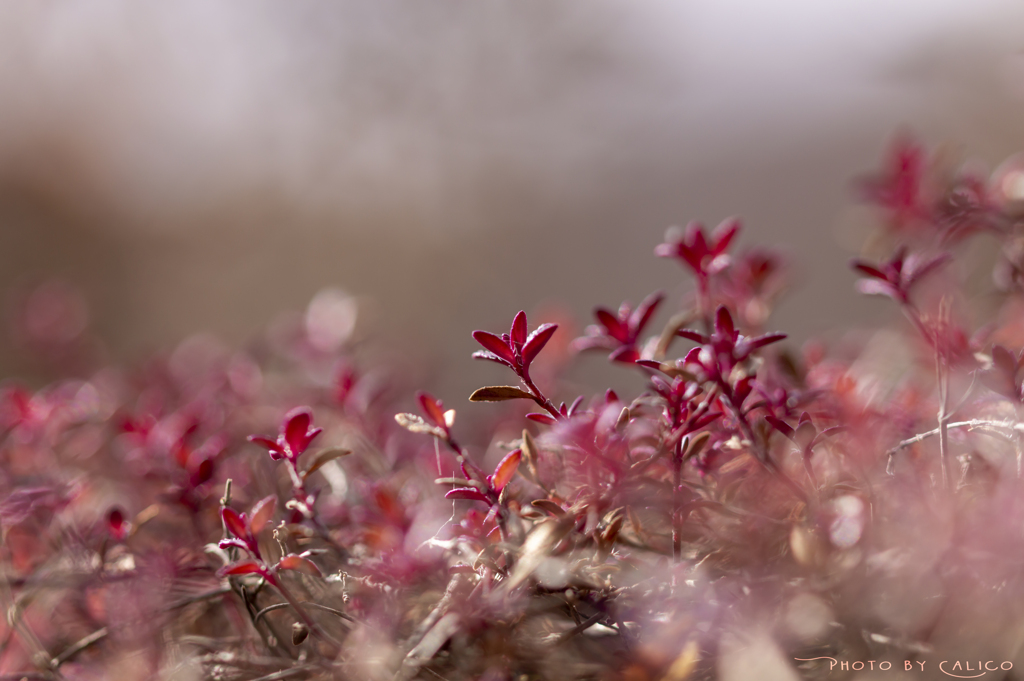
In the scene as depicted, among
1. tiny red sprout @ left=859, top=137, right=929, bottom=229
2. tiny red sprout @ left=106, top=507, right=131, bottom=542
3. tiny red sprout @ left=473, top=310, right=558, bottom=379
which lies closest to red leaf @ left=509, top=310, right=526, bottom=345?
tiny red sprout @ left=473, top=310, right=558, bottom=379

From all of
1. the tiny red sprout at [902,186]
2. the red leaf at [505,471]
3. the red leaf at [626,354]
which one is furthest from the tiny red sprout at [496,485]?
the tiny red sprout at [902,186]

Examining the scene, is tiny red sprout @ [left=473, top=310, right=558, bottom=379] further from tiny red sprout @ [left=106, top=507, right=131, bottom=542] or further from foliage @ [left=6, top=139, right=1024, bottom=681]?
tiny red sprout @ [left=106, top=507, right=131, bottom=542]

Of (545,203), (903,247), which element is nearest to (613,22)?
(545,203)

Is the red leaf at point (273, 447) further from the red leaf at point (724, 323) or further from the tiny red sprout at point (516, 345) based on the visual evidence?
the red leaf at point (724, 323)

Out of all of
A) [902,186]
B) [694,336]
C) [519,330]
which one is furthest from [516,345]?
[902,186]

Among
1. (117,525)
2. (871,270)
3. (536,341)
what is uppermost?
(871,270)

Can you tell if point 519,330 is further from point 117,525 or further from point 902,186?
point 902,186

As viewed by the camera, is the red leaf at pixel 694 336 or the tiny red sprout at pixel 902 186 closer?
the red leaf at pixel 694 336
